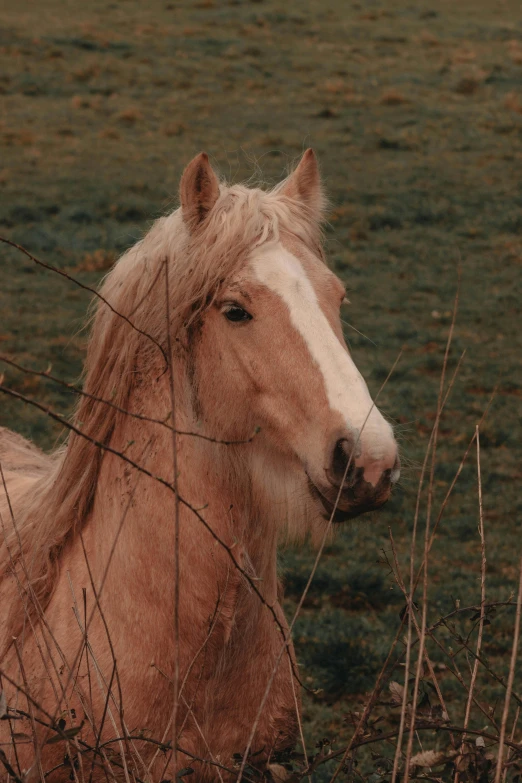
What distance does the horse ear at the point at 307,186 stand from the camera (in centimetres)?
320

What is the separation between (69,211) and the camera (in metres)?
13.0

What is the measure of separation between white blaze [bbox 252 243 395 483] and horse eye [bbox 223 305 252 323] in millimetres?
109

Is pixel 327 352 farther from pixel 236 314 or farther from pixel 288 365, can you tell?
pixel 236 314

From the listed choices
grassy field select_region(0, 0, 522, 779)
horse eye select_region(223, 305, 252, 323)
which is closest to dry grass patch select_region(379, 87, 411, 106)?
grassy field select_region(0, 0, 522, 779)

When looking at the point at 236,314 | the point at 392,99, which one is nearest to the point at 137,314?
the point at 236,314

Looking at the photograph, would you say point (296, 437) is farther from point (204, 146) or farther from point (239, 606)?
point (204, 146)

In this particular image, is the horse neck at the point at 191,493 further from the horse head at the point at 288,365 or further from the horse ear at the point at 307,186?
the horse ear at the point at 307,186

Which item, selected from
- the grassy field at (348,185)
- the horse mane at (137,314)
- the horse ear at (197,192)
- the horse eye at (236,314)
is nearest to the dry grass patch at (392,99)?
the grassy field at (348,185)

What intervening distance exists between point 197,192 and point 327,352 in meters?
0.73

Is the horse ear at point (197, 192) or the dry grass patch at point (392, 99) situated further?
the dry grass patch at point (392, 99)

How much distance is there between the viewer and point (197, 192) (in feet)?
9.44

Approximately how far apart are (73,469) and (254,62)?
20.0 metres

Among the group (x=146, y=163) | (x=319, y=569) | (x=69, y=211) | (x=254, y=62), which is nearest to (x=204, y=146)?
(x=146, y=163)

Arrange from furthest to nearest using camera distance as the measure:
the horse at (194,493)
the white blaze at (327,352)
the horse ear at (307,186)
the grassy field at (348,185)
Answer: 1. the grassy field at (348,185)
2. the horse ear at (307,186)
3. the horse at (194,493)
4. the white blaze at (327,352)
